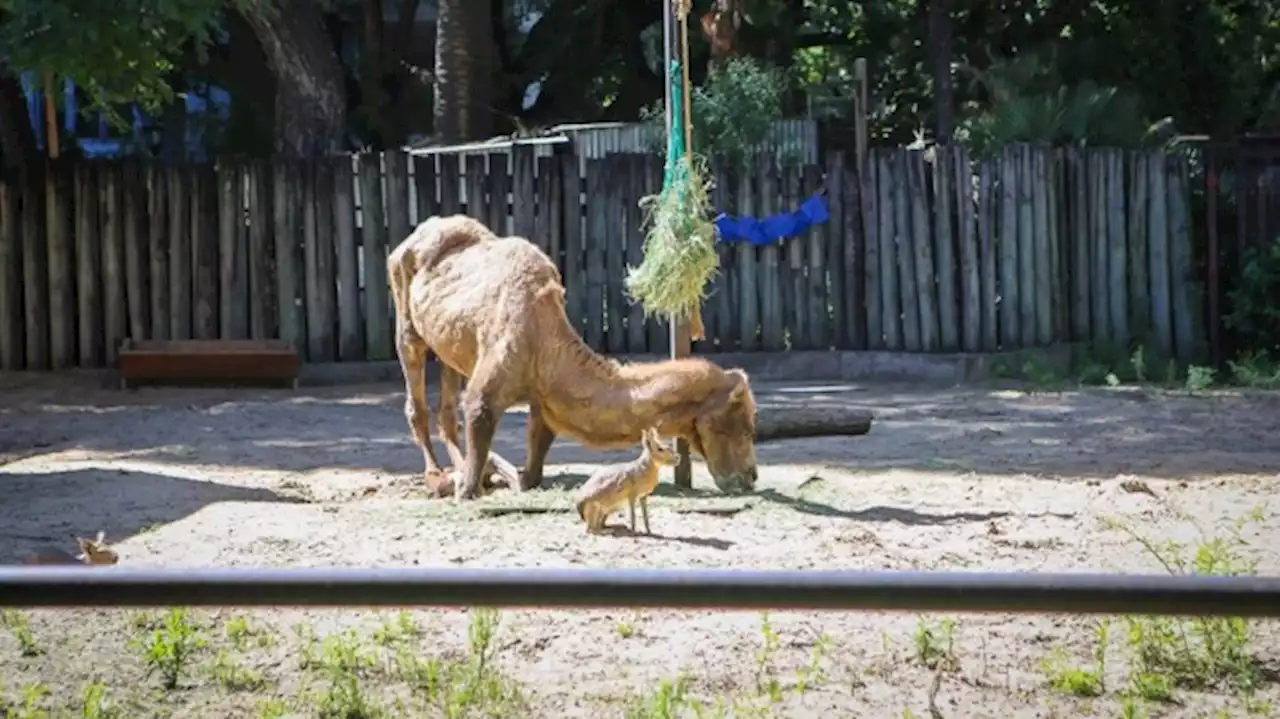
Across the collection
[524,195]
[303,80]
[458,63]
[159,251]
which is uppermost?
[458,63]

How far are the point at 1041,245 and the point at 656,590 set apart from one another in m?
14.6

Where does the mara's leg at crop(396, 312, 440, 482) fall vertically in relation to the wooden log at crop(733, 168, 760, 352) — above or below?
below

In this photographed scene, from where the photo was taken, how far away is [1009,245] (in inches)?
672

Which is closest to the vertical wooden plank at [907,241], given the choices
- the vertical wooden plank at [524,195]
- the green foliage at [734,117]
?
the green foliage at [734,117]

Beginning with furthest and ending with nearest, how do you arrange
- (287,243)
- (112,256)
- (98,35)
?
(112,256), (287,243), (98,35)

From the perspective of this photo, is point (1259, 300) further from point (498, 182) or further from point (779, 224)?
point (498, 182)

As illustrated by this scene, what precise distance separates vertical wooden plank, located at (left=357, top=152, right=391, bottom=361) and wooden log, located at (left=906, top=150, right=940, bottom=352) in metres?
3.99

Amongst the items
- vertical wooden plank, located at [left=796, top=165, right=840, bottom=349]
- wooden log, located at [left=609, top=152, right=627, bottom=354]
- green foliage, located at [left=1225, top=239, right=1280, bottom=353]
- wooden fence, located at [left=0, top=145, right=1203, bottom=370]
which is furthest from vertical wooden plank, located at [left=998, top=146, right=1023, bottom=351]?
wooden log, located at [left=609, top=152, right=627, bottom=354]

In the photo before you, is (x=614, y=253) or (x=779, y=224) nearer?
(x=779, y=224)

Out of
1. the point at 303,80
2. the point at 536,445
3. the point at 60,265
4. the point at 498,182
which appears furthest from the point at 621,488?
the point at 303,80

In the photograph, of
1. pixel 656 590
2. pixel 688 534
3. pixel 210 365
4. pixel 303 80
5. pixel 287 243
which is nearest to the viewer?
pixel 656 590

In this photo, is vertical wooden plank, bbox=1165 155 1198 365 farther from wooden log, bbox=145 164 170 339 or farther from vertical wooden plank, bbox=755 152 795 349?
wooden log, bbox=145 164 170 339

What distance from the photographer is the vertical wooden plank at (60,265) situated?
710 inches

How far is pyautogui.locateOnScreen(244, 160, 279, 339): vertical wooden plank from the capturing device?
17.9 m
